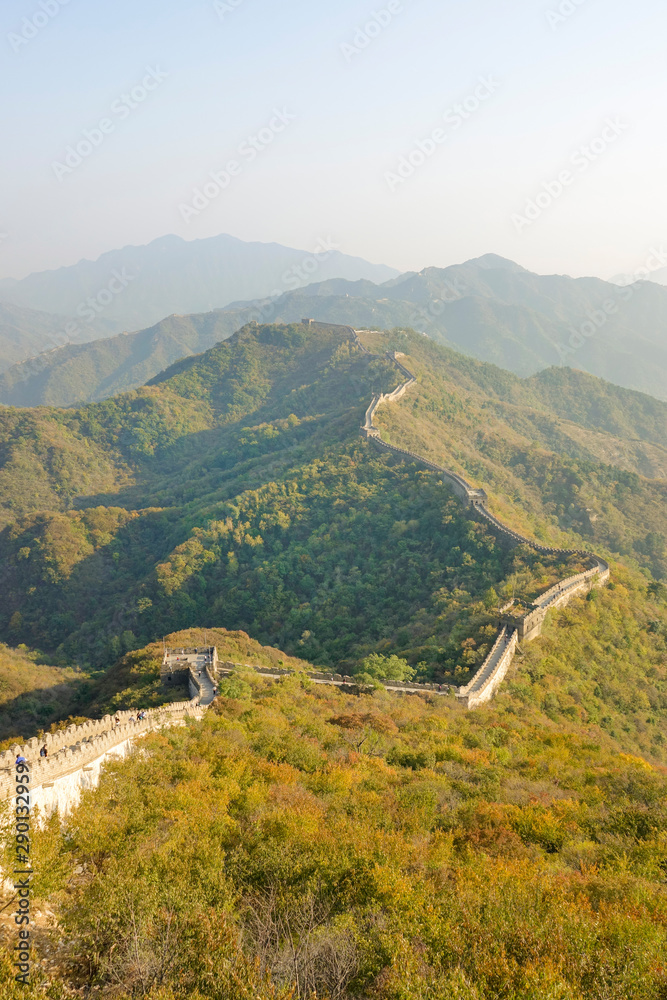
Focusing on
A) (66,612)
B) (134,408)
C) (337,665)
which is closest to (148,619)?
(66,612)

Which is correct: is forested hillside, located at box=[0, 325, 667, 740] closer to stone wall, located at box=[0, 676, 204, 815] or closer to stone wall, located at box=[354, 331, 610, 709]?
stone wall, located at box=[354, 331, 610, 709]

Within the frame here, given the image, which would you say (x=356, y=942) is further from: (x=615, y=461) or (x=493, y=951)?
(x=615, y=461)

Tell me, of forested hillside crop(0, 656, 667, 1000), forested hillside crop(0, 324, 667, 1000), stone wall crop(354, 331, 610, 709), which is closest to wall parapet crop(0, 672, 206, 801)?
forested hillside crop(0, 324, 667, 1000)

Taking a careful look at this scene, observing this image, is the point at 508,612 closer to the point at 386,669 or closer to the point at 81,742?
the point at 386,669

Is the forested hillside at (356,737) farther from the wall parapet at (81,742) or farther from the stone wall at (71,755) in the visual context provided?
the wall parapet at (81,742)

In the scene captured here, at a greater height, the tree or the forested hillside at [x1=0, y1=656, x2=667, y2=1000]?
the forested hillside at [x1=0, y1=656, x2=667, y2=1000]

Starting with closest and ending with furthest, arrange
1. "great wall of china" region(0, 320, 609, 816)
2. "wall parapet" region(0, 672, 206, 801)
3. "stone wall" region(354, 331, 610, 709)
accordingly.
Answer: "wall parapet" region(0, 672, 206, 801), "great wall of china" region(0, 320, 609, 816), "stone wall" region(354, 331, 610, 709)

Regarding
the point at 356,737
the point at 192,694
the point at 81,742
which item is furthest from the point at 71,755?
the point at 192,694

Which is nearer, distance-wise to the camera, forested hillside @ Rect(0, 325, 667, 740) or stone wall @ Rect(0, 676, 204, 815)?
stone wall @ Rect(0, 676, 204, 815)

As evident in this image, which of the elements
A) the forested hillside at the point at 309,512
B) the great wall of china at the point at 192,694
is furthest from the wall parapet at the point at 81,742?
the forested hillside at the point at 309,512
